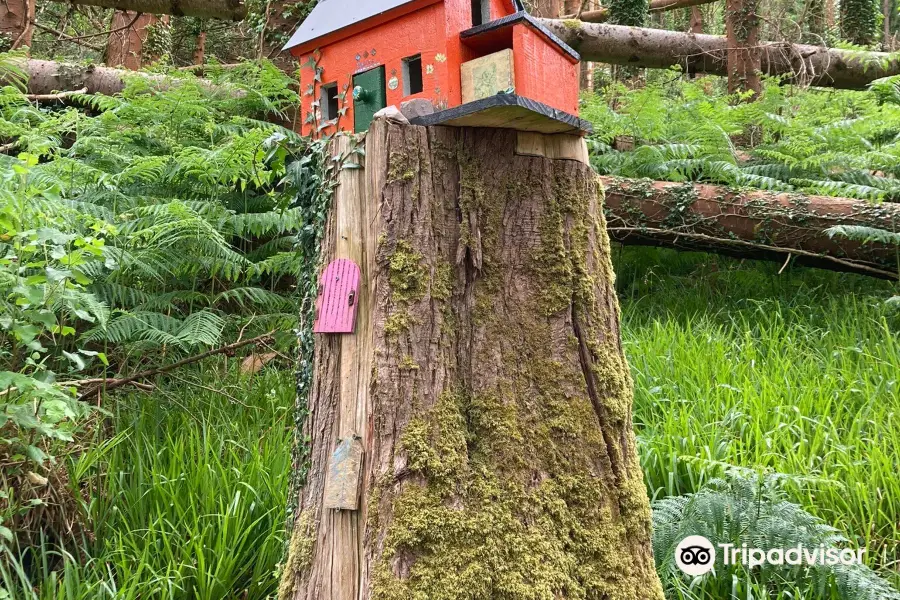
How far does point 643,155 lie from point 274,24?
12.4 ft

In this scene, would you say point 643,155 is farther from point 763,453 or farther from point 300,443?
point 300,443

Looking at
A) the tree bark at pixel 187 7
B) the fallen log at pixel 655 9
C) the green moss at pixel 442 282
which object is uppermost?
the fallen log at pixel 655 9

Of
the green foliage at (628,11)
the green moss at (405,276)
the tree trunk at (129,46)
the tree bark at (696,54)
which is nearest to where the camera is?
the green moss at (405,276)

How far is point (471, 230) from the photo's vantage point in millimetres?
1907

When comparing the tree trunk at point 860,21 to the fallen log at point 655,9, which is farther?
the tree trunk at point 860,21

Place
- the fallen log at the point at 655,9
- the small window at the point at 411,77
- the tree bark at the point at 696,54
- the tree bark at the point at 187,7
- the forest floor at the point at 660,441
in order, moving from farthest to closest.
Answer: the fallen log at the point at 655,9, the tree bark at the point at 696,54, the tree bark at the point at 187,7, the forest floor at the point at 660,441, the small window at the point at 411,77

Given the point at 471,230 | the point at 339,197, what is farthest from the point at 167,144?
the point at 471,230

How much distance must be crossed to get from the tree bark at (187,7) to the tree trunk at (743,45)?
6.10 m

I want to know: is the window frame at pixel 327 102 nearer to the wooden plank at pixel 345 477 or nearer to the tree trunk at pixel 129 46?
the wooden plank at pixel 345 477

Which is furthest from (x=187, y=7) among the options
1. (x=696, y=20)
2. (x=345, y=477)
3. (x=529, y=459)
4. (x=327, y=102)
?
(x=696, y=20)

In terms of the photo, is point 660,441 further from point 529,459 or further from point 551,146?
point 551,146

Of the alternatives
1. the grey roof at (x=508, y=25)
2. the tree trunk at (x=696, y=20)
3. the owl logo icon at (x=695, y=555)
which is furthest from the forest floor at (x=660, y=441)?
the tree trunk at (x=696, y=20)

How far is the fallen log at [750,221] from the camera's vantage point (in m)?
4.68

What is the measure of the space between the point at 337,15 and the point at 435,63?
1.64 feet
